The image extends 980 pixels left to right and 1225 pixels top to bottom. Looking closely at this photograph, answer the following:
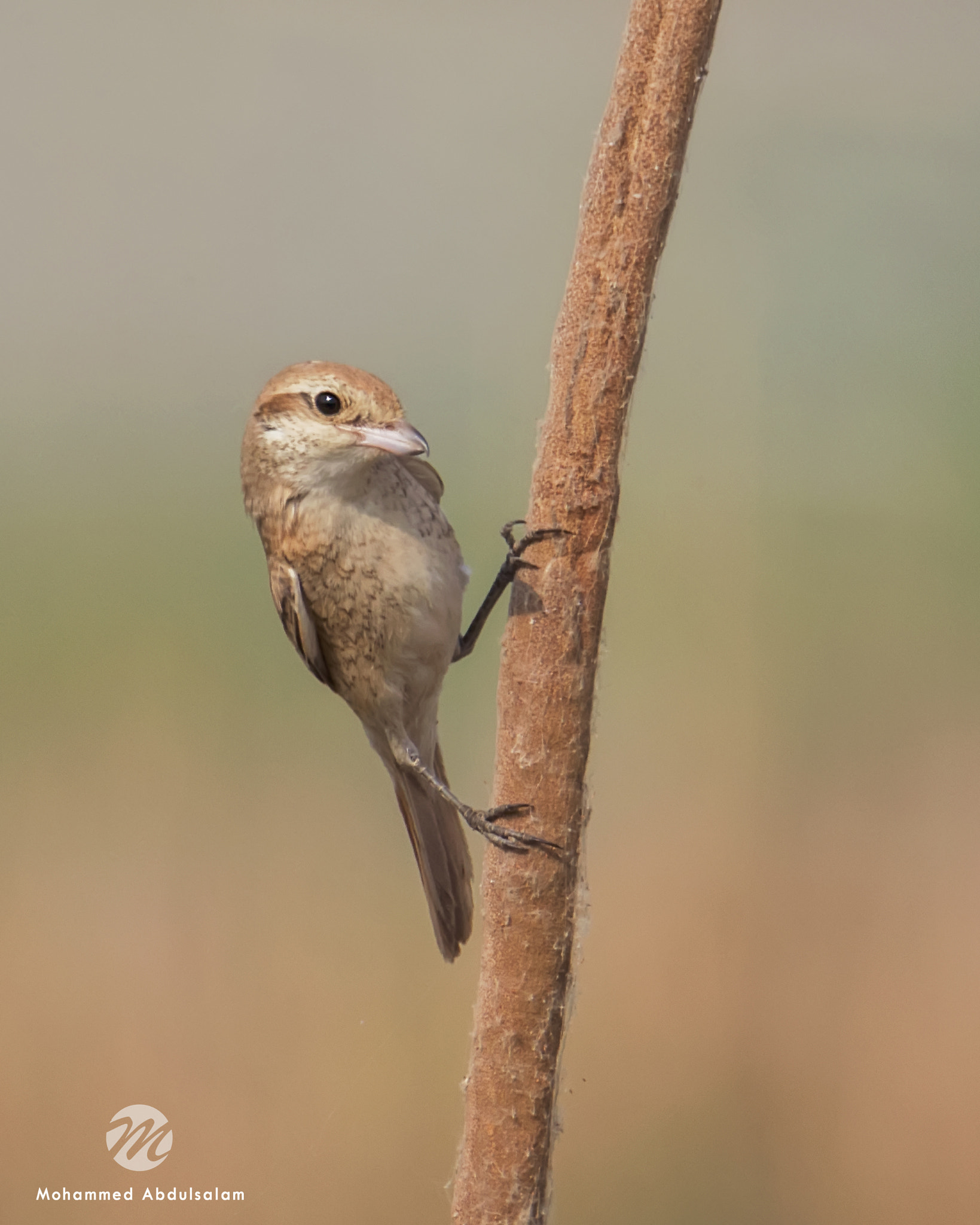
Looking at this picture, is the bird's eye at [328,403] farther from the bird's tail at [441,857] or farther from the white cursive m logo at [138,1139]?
the white cursive m logo at [138,1139]

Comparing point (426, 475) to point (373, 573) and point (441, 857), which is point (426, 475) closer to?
point (373, 573)

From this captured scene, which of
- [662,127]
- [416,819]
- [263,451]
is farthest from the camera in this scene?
[416,819]

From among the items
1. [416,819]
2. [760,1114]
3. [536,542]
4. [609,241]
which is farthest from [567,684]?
[760,1114]

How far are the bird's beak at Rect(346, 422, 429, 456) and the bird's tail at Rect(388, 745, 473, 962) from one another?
0.43 m

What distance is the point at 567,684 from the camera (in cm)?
86

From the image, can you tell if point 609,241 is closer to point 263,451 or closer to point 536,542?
point 536,542

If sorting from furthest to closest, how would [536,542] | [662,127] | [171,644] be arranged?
[171,644] → [536,542] → [662,127]

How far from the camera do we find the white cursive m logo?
1.39m

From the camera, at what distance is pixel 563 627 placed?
0.87m

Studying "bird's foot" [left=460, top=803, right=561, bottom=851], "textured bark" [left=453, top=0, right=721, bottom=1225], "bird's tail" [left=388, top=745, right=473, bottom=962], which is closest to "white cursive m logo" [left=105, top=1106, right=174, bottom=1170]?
"bird's tail" [left=388, top=745, right=473, bottom=962]

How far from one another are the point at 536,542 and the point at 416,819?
0.50 meters

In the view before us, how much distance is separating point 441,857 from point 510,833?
1.21 feet

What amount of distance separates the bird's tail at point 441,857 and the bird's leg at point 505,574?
0.16 m

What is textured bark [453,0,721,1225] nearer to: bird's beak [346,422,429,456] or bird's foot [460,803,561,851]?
bird's foot [460,803,561,851]
